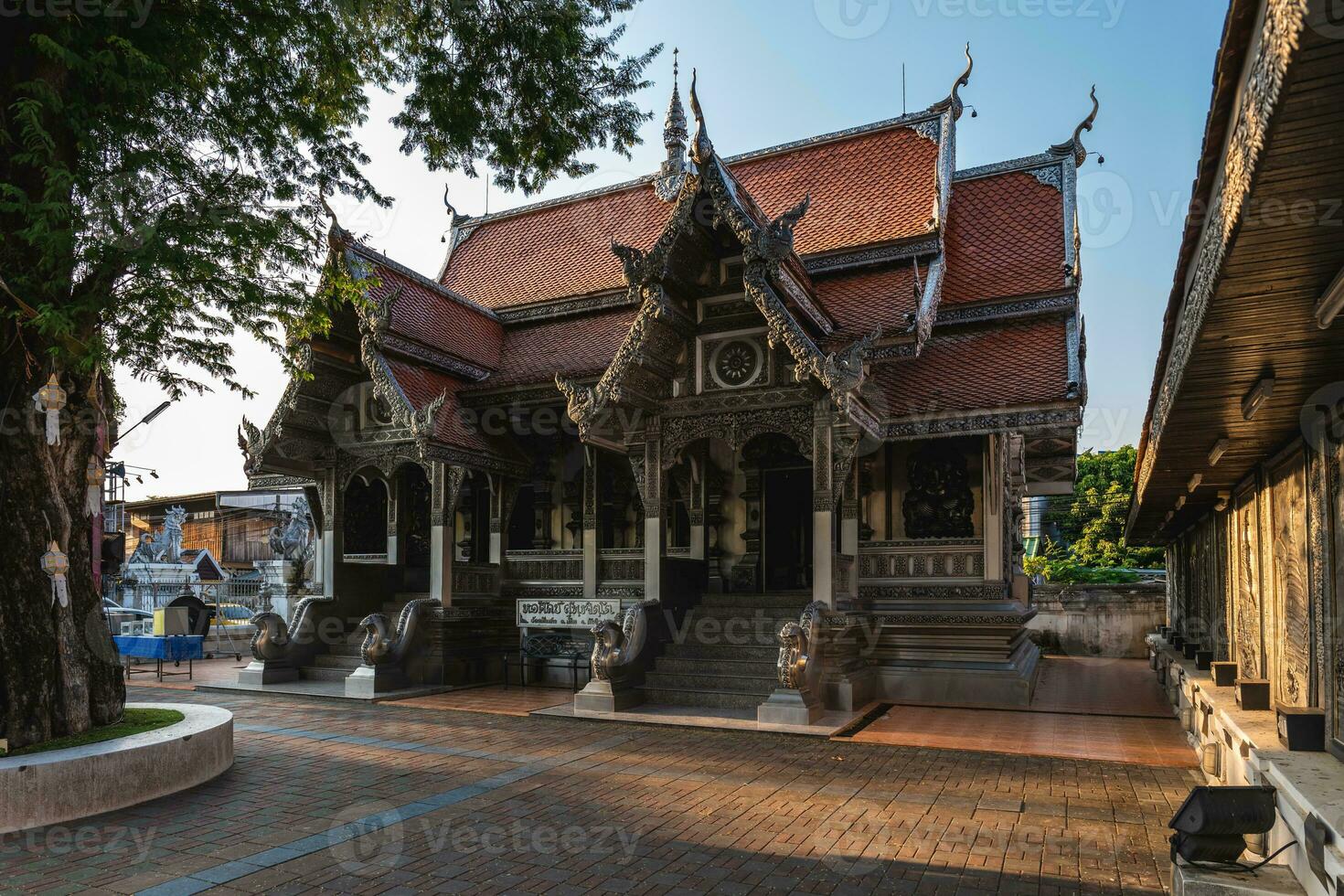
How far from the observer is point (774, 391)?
11156 millimetres

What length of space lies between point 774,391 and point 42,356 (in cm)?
738

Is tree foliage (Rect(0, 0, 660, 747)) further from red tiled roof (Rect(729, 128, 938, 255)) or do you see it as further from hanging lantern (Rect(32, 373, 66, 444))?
red tiled roof (Rect(729, 128, 938, 255))

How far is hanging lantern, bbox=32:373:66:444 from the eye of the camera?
276 inches

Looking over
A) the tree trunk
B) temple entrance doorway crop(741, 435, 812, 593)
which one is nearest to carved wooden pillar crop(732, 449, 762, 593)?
temple entrance doorway crop(741, 435, 812, 593)

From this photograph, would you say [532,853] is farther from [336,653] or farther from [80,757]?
[336,653]

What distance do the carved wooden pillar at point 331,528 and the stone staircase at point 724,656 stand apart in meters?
5.94

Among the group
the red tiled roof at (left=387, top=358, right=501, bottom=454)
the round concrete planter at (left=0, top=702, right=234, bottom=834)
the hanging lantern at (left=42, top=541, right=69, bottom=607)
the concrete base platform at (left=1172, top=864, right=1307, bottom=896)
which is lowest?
the round concrete planter at (left=0, top=702, right=234, bottom=834)

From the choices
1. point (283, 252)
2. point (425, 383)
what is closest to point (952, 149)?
point (425, 383)

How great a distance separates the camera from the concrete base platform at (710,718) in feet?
30.7

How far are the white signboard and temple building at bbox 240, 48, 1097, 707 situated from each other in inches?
3.8

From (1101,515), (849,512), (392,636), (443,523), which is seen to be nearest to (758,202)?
(849,512)

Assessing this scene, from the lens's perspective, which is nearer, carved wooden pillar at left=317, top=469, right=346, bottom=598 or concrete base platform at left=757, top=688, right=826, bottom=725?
concrete base platform at left=757, top=688, right=826, bottom=725

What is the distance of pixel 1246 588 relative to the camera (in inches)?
323

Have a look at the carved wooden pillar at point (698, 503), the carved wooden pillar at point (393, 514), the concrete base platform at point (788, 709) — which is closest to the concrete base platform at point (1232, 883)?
the concrete base platform at point (788, 709)
